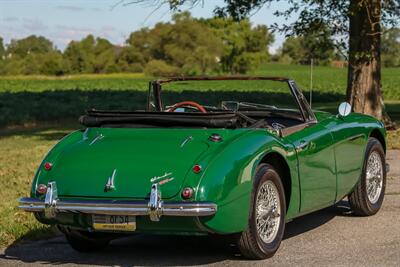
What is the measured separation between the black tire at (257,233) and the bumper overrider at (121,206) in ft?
1.46

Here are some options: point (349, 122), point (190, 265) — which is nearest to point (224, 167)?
point (190, 265)

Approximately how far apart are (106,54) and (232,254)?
106m

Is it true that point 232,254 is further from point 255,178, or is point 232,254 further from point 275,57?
point 275,57

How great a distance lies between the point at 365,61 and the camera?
1777 cm

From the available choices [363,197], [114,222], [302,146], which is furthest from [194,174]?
[363,197]

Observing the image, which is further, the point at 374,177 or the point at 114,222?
the point at 374,177

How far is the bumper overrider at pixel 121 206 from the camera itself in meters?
5.46

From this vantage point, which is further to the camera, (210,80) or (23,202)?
(210,80)

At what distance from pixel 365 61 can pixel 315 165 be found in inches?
452

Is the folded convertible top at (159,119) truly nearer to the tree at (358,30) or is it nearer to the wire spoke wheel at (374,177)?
the wire spoke wheel at (374,177)

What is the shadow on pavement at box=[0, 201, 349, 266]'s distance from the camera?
6145 millimetres

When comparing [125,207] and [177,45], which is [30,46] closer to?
[177,45]

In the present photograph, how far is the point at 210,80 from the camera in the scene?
7359mm

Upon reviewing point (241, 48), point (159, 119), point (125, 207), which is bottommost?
point (125, 207)
